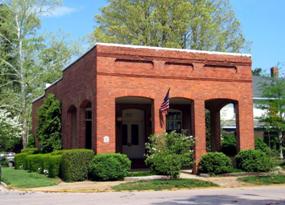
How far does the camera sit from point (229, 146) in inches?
1253

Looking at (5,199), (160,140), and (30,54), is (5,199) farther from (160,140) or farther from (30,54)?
(30,54)

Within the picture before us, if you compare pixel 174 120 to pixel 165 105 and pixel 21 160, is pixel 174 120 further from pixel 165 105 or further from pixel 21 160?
pixel 21 160

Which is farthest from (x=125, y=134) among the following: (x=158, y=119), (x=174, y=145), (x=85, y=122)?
(x=174, y=145)

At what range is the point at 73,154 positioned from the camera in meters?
22.6

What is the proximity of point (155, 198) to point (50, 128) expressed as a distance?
1580 cm

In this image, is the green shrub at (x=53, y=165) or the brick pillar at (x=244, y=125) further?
the brick pillar at (x=244, y=125)

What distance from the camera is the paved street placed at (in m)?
15.0

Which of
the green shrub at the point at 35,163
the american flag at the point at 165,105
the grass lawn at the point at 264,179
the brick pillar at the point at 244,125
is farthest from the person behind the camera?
the green shrub at the point at 35,163

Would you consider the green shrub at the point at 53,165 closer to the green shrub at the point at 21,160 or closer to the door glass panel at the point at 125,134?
the door glass panel at the point at 125,134

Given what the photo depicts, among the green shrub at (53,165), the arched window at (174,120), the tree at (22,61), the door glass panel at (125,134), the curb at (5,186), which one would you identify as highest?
the tree at (22,61)

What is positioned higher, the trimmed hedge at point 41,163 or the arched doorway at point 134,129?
the arched doorway at point 134,129

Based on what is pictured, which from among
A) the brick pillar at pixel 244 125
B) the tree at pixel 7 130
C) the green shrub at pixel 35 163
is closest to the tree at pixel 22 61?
the tree at pixel 7 130

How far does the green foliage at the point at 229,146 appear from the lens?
31.2 m

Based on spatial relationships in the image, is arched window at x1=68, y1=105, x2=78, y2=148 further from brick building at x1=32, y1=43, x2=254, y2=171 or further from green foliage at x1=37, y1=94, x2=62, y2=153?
green foliage at x1=37, y1=94, x2=62, y2=153
